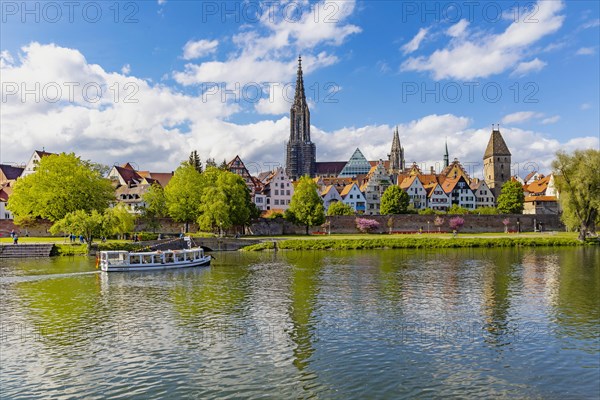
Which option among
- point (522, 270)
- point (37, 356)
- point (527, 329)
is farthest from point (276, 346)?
point (522, 270)

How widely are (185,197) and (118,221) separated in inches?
811

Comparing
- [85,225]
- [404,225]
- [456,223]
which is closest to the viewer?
[85,225]

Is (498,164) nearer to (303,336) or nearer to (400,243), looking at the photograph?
(400,243)

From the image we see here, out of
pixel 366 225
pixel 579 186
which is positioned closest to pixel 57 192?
pixel 366 225

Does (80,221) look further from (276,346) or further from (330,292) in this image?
(276,346)

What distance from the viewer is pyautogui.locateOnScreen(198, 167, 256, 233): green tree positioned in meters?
75.9

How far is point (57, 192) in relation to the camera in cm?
7206

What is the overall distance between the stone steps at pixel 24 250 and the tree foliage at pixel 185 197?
23.8m

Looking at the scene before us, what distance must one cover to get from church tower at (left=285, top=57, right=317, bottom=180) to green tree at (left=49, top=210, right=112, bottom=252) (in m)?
133

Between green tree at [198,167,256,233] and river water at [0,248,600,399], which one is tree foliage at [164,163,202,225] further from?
river water at [0,248,600,399]

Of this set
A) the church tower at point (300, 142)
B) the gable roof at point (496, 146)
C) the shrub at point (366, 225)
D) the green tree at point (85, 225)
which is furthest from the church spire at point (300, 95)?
the green tree at point (85, 225)

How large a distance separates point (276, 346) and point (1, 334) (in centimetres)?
1243

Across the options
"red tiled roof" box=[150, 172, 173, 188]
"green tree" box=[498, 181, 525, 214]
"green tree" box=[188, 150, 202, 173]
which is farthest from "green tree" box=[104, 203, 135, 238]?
"green tree" box=[498, 181, 525, 214]

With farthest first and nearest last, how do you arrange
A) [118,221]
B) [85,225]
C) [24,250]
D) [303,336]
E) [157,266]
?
[118,221], [24,250], [85,225], [157,266], [303,336]
